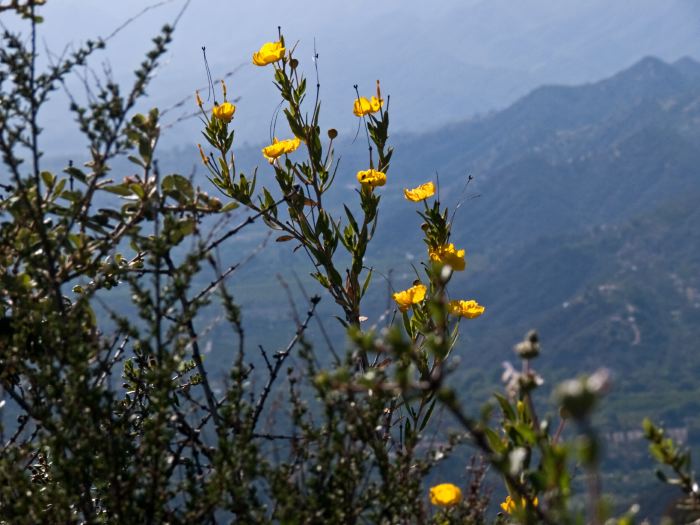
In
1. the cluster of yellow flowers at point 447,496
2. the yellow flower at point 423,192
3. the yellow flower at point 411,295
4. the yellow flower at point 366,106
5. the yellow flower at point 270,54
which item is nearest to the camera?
the cluster of yellow flowers at point 447,496

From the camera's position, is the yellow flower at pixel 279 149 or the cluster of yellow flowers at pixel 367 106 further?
the cluster of yellow flowers at pixel 367 106

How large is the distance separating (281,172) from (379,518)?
159 centimetres

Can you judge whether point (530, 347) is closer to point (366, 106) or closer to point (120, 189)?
point (120, 189)

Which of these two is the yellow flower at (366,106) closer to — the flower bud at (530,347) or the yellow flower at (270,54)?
the yellow flower at (270,54)

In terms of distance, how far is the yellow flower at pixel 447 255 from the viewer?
242 cm

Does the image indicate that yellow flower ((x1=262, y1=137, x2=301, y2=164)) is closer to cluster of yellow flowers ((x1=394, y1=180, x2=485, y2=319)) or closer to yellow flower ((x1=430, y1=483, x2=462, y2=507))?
cluster of yellow flowers ((x1=394, y1=180, x2=485, y2=319))

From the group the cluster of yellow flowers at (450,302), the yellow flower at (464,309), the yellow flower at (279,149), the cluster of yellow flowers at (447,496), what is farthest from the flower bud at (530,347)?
the yellow flower at (279,149)

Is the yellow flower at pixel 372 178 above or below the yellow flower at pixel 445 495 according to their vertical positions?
above

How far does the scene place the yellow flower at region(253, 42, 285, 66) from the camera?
287cm

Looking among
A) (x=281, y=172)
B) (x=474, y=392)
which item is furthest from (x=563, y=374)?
(x=281, y=172)

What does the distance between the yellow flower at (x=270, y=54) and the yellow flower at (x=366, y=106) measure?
0.31m

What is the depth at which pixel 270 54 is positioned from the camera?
9.45 feet

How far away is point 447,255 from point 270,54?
0.92 m

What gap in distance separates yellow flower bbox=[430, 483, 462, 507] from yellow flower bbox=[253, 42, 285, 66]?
1685 millimetres
